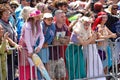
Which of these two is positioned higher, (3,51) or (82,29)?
(82,29)

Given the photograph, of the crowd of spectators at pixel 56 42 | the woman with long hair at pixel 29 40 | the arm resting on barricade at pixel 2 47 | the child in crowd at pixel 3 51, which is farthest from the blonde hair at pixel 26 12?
the arm resting on barricade at pixel 2 47

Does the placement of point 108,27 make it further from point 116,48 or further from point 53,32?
point 53,32

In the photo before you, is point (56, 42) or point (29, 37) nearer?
point (29, 37)

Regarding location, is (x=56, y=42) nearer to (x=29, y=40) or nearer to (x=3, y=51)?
(x=29, y=40)

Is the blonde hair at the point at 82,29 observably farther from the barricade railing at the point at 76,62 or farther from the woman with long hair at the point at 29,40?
the woman with long hair at the point at 29,40

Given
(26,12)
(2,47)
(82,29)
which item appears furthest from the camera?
(82,29)

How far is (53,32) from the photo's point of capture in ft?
26.6

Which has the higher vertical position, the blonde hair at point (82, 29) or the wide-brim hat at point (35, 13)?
the wide-brim hat at point (35, 13)

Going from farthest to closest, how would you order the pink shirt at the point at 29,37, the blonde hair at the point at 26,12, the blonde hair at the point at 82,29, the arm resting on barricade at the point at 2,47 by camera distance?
1. the blonde hair at the point at 82,29
2. the blonde hair at the point at 26,12
3. the pink shirt at the point at 29,37
4. the arm resting on barricade at the point at 2,47

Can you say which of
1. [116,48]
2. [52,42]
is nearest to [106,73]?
[116,48]

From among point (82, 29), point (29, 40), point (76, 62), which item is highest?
point (82, 29)

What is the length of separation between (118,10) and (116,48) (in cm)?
236

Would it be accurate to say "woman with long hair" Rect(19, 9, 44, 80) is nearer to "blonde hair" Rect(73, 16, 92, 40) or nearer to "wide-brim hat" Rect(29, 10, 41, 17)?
"wide-brim hat" Rect(29, 10, 41, 17)

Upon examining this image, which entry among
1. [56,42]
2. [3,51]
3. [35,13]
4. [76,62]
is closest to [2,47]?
[3,51]
